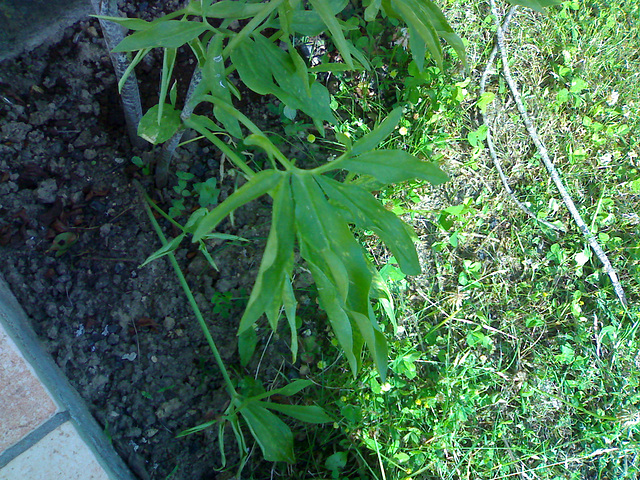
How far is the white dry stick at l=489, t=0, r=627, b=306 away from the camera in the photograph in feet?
6.16

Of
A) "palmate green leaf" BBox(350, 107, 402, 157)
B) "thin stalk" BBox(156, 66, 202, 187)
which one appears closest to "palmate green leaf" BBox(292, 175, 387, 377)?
"palmate green leaf" BBox(350, 107, 402, 157)

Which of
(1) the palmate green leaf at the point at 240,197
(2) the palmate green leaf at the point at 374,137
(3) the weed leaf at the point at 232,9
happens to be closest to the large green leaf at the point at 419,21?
(2) the palmate green leaf at the point at 374,137

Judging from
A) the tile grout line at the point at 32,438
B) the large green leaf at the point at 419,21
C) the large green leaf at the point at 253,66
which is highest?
the large green leaf at the point at 253,66

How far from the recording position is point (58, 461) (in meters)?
1.08

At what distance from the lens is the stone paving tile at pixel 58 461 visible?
105cm

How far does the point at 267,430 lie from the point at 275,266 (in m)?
0.63

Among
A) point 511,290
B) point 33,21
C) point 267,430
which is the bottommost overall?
point 511,290

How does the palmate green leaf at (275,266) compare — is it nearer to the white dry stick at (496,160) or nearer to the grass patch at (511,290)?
the grass patch at (511,290)

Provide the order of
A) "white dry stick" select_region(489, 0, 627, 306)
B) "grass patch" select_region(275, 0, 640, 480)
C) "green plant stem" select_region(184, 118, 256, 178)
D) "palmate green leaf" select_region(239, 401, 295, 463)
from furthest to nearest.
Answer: "white dry stick" select_region(489, 0, 627, 306) < "grass patch" select_region(275, 0, 640, 480) < "palmate green leaf" select_region(239, 401, 295, 463) < "green plant stem" select_region(184, 118, 256, 178)

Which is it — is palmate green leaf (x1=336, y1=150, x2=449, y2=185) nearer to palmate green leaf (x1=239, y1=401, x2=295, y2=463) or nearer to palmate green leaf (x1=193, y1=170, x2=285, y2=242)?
palmate green leaf (x1=193, y1=170, x2=285, y2=242)

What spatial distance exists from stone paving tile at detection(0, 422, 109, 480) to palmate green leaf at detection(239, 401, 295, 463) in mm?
348

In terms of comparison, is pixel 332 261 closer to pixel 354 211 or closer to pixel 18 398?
pixel 354 211

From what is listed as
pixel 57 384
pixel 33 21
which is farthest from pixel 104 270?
pixel 33 21

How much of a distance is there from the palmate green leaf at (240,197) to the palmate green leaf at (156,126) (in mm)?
385
